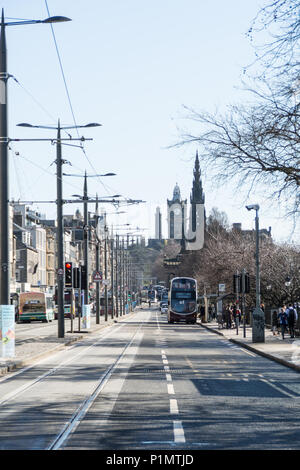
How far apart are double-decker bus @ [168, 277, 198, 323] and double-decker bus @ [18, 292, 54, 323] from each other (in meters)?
12.7

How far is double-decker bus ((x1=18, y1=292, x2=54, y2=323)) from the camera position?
2830 inches

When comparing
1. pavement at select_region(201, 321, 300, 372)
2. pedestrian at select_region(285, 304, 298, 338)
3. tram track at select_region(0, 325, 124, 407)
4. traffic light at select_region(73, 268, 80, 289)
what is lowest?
pavement at select_region(201, 321, 300, 372)

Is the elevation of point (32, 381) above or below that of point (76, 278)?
below

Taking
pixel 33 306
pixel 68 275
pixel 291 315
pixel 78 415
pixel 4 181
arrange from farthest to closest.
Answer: pixel 33 306, pixel 68 275, pixel 291 315, pixel 4 181, pixel 78 415

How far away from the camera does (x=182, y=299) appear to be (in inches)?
2596

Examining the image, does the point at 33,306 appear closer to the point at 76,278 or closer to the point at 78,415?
the point at 76,278

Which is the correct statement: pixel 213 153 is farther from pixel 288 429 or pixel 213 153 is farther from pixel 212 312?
pixel 212 312

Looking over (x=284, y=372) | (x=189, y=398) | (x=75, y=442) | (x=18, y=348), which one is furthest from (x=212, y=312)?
(x=75, y=442)

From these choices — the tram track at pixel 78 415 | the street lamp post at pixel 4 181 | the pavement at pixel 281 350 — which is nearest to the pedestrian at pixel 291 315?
the pavement at pixel 281 350

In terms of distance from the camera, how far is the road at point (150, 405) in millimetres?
9898

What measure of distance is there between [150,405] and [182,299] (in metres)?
52.6

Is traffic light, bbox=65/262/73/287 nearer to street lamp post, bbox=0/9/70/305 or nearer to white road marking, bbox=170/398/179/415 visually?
street lamp post, bbox=0/9/70/305

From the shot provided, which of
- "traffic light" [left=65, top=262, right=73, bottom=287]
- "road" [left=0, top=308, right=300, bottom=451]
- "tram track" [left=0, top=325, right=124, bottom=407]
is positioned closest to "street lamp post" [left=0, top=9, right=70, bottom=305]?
"tram track" [left=0, top=325, right=124, bottom=407]

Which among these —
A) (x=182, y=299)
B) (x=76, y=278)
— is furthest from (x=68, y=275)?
(x=182, y=299)
